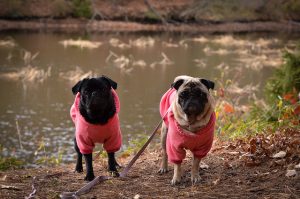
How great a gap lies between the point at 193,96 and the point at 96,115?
1.19m

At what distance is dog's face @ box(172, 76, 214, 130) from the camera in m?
5.27

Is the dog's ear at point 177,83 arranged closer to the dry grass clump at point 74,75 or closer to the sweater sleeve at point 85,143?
the sweater sleeve at point 85,143

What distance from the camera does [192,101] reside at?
527 centimetres

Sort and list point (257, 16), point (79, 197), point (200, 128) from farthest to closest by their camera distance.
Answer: point (257, 16), point (200, 128), point (79, 197)

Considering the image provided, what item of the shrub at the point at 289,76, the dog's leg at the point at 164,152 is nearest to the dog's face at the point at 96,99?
the dog's leg at the point at 164,152

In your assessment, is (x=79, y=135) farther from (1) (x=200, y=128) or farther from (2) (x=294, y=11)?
(2) (x=294, y=11)

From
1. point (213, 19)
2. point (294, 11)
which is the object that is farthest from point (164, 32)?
point (294, 11)

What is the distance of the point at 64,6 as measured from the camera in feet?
166

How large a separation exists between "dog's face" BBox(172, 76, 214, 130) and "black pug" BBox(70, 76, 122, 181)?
0.85 meters

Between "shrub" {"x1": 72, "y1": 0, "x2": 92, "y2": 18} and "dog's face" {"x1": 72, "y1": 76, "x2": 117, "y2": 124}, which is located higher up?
"shrub" {"x1": 72, "y1": 0, "x2": 92, "y2": 18}

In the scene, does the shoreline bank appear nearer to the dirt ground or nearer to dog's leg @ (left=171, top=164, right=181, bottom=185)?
the dirt ground

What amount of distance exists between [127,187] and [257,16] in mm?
55241

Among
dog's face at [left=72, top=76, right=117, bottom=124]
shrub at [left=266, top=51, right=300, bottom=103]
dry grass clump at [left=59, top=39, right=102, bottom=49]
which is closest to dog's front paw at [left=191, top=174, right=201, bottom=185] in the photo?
dog's face at [left=72, top=76, right=117, bottom=124]

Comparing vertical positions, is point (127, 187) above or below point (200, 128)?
below
